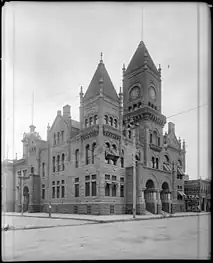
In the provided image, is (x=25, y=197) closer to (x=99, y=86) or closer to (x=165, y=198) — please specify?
(x=99, y=86)

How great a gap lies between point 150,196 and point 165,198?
219 centimetres

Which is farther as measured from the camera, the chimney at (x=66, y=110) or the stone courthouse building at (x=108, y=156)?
the stone courthouse building at (x=108, y=156)

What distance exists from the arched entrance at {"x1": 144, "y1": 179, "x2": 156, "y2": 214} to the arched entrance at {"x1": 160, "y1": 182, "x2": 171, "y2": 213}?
168 cm

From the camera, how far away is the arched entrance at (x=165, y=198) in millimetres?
30622

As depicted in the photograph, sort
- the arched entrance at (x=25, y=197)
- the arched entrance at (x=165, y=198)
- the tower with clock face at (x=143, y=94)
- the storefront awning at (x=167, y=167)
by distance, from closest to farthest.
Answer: the arched entrance at (x=25, y=197) → the tower with clock face at (x=143, y=94) → the arched entrance at (x=165, y=198) → the storefront awning at (x=167, y=167)

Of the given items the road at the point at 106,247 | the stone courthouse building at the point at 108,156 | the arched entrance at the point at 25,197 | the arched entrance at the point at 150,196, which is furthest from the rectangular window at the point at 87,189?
the road at the point at 106,247

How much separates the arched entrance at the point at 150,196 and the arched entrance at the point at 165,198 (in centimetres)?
168

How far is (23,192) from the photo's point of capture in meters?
21.3

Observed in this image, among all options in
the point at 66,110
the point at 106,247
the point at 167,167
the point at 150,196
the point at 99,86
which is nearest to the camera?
the point at 106,247

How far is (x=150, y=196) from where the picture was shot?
3070 centimetres

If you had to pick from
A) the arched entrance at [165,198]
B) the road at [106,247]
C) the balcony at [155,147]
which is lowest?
the arched entrance at [165,198]

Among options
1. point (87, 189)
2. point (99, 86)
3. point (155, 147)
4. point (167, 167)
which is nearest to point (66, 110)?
point (99, 86)

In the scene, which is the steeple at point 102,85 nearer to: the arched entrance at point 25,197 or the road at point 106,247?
the arched entrance at point 25,197

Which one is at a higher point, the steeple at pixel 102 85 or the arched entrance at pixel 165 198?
the steeple at pixel 102 85
